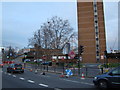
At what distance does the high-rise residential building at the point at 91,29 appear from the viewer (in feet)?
245

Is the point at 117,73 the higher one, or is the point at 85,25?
the point at 85,25

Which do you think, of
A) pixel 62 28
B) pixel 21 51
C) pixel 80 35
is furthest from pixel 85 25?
pixel 21 51

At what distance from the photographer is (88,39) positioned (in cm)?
7606

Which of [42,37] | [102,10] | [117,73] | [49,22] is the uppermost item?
[102,10]

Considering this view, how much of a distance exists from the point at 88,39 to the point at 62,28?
28.1 metres

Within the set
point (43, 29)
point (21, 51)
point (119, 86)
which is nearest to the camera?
point (119, 86)

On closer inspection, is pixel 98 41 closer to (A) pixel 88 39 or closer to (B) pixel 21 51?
(A) pixel 88 39

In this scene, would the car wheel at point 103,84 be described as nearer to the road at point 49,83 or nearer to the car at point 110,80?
the car at point 110,80

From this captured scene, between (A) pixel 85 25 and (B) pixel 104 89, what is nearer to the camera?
(B) pixel 104 89

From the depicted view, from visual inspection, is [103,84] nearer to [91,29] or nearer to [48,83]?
[48,83]

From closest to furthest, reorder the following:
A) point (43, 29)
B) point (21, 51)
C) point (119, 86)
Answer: point (119, 86) < point (43, 29) < point (21, 51)

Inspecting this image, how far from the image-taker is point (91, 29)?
7588 cm

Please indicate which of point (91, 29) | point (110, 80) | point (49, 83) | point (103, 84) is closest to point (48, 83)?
point (49, 83)

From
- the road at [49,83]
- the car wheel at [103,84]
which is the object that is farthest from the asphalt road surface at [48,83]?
the car wheel at [103,84]
